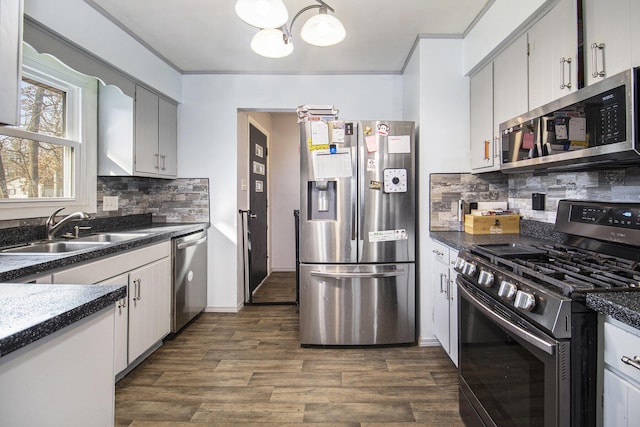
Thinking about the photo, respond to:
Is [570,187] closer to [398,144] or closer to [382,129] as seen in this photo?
[398,144]

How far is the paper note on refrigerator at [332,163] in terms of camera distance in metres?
2.55

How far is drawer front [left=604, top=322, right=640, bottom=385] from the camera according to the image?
0.86m

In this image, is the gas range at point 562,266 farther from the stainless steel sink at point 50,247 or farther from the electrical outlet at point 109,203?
the electrical outlet at point 109,203

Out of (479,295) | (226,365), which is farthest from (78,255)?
(479,295)

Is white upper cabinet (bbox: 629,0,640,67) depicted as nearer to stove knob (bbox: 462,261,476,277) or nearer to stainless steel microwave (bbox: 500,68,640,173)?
stainless steel microwave (bbox: 500,68,640,173)

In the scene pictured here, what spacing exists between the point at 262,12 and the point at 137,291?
1.80m

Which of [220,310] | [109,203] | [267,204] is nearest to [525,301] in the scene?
[220,310]

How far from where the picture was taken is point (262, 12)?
1597 millimetres

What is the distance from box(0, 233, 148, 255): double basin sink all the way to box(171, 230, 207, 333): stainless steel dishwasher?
0.44 metres

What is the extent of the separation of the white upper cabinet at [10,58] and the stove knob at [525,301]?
5.66ft

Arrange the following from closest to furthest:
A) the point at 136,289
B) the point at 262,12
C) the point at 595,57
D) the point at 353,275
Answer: the point at 595,57, the point at 262,12, the point at 136,289, the point at 353,275

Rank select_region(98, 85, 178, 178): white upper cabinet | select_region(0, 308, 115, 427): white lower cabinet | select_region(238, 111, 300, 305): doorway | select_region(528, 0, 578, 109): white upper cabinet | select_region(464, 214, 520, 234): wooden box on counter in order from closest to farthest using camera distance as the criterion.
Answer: select_region(0, 308, 115, 427): white lower cabinet, select_region(528, 0, 578, 109): white upper cabinet, select_region(464, 214, 520, 234): wooden box on counter, select_region(98, 85, 178, 178): white upper cabinet, select_region(238, 111, 300, 305): doorway

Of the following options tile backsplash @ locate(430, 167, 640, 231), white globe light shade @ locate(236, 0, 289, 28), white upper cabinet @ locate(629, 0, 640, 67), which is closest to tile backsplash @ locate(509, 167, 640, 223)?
tile backsplash @ locate(430, 167, 640, 231)

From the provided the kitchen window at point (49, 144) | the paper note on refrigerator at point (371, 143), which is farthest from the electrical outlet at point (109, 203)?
the paper note on refrigerator at point (371, 143)
